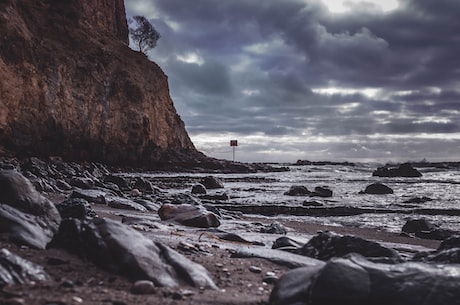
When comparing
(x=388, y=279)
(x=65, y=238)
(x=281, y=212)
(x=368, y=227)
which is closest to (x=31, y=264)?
(x=65, y=238)

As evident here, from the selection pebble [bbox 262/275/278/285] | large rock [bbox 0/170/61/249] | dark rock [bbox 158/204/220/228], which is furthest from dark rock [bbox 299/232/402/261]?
dark rock [bbox 158/204/220/228]

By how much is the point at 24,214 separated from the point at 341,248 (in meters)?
2.72

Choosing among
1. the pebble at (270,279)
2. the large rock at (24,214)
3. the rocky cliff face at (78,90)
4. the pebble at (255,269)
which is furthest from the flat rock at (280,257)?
the rocky cliff face at (78,90)

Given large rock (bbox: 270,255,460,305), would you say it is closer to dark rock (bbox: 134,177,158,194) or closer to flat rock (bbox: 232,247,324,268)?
flat rock (bbox: 232,247,324,268)

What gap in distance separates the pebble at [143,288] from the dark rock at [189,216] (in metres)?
4.03

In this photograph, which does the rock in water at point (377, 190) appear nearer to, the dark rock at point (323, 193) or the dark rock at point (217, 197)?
the dark rock at point (323, 193)

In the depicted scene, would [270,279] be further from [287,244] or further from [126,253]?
[287,244]

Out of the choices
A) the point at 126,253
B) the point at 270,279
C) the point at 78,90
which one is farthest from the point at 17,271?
the point at 78,90

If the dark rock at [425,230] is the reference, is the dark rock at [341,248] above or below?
above

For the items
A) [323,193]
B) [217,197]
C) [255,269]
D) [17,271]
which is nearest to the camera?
[17,271]

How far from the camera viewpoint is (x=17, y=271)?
261 cm

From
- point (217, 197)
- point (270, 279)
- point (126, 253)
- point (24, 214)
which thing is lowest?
point (217, 197)

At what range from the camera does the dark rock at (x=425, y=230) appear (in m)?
7.43

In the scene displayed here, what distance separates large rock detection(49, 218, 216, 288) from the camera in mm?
2891
